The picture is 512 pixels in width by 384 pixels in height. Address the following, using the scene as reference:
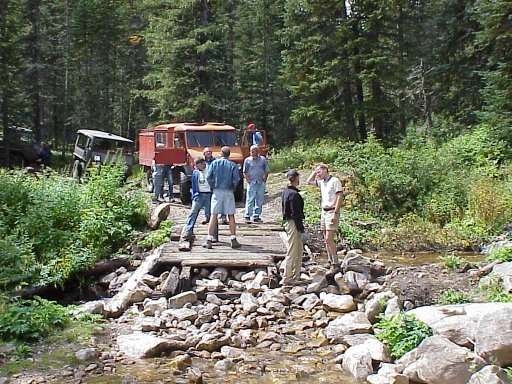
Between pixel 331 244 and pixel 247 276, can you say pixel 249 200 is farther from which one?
pixel 331 244

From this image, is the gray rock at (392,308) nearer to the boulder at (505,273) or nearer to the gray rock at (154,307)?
the boulder at (505,273)

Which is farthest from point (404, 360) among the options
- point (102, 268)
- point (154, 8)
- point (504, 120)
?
point (154, 8)

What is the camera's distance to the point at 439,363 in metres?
5.90

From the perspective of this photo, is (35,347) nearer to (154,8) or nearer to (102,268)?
(102,268)

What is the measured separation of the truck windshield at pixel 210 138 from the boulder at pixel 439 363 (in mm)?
10784

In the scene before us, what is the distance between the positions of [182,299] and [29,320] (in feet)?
7.31

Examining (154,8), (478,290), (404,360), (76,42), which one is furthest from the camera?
(76,42)

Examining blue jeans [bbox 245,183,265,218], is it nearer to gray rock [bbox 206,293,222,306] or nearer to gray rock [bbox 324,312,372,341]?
gray rock [bbox 206,293,222,306]

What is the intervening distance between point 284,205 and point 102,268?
4065mm

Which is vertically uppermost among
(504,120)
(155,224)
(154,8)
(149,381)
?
(154,8)

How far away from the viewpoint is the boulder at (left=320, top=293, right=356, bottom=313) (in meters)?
8.52

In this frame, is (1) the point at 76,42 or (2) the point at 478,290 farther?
(1) the point at 76,42

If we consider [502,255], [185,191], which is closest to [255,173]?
[185,191]

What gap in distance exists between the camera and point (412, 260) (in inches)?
455
